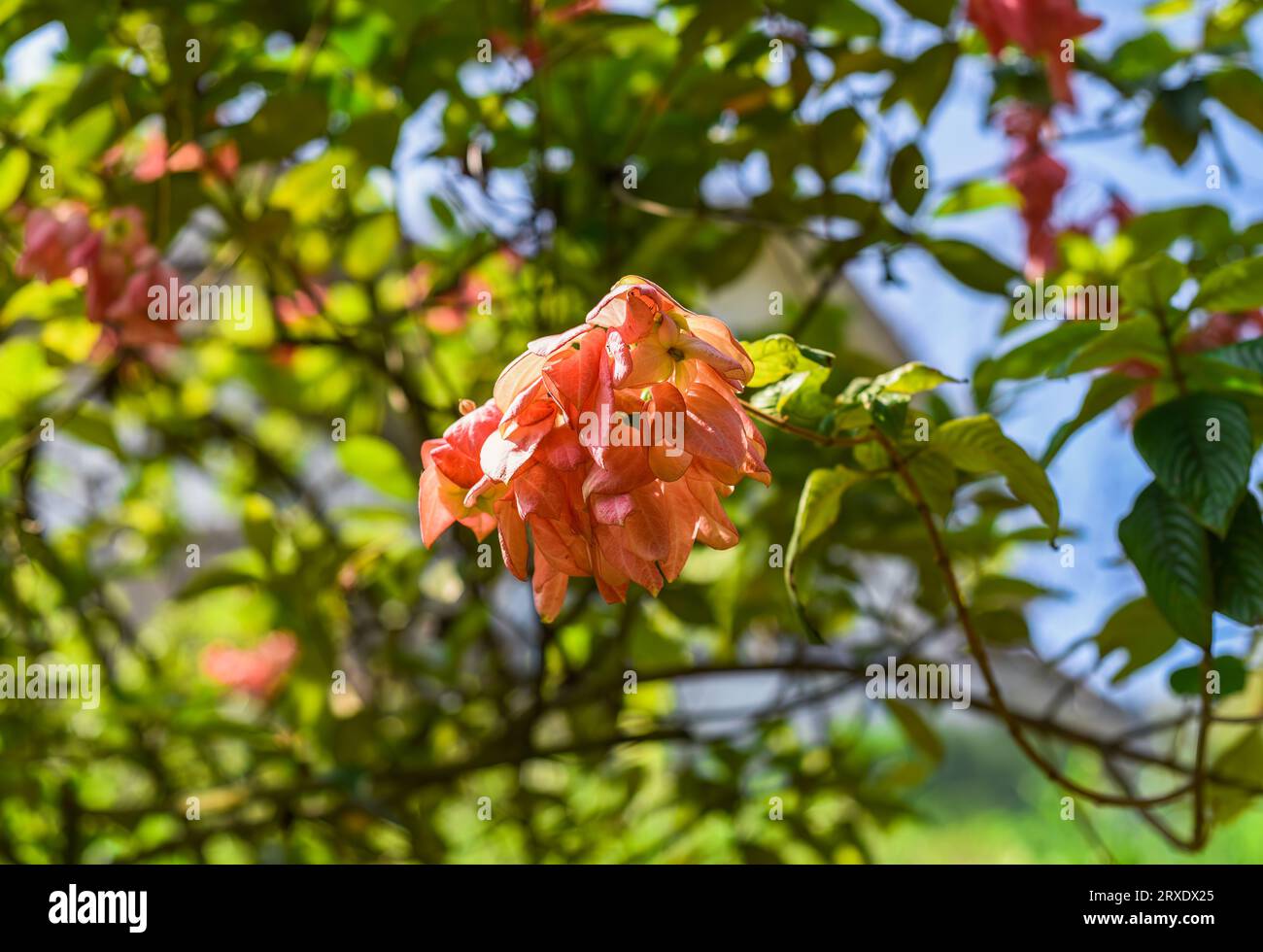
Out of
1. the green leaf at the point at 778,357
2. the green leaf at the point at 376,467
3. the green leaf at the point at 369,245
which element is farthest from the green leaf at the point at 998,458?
Answer: the green leaf at the point at 369,245

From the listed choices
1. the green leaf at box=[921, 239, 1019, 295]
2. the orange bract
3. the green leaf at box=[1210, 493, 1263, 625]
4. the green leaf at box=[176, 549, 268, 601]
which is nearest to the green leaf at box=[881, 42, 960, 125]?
the green leaf at box=[921, 239, 1019, 295]

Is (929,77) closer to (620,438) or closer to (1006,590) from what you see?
(1006,590)

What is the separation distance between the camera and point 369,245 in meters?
1.39

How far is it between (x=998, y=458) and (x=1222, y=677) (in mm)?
362

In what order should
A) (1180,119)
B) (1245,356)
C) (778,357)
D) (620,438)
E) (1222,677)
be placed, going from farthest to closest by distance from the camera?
(1180,119), (1222,677), (1245,356), (778,357), (620,438)

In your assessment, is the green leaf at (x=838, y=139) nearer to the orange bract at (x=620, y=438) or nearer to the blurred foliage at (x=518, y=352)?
the blurred foliage at (x=518, y=352)

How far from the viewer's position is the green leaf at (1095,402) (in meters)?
0.76

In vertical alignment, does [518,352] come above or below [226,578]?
above

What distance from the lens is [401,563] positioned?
1.42 metres

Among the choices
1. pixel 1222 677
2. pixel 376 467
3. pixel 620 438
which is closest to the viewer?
pixel 620 438

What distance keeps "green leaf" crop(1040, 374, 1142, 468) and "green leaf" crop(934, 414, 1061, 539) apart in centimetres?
10

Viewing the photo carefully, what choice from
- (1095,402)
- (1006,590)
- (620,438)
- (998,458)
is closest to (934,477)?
(998,458)

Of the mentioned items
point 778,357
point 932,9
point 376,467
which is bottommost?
point 778,357
